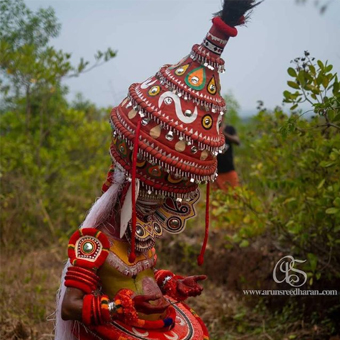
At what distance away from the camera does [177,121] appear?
1961mm

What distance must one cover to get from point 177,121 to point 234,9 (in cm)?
51

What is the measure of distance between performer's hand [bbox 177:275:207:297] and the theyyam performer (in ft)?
0.34

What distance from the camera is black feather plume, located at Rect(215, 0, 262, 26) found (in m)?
1.99

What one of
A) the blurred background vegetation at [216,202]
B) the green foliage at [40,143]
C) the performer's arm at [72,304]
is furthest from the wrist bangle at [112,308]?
the green foliage at [40,143]

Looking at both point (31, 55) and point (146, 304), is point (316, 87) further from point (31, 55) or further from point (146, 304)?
point (31, 55)

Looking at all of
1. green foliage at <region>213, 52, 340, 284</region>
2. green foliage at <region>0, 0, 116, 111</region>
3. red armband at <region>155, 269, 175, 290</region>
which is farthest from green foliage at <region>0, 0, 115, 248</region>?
red armband at <region>155, 269, 175, 290</region>

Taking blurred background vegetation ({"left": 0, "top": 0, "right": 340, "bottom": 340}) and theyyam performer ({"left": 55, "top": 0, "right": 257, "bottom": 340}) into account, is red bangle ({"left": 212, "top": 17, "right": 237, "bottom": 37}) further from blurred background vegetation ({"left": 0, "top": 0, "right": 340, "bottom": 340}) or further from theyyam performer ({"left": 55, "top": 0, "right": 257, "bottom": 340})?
blurred background vegetation ({"left": 0, "top": 0, "right": 340, "bottom": 340})

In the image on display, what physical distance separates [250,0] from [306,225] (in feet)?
5.65

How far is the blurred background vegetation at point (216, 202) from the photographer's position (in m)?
3.07

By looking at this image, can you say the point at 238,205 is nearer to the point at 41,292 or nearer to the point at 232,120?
the point at 41,292

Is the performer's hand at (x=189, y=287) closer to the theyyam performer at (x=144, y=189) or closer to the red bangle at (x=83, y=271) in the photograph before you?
the theyyam performer at (x=144, y=189)

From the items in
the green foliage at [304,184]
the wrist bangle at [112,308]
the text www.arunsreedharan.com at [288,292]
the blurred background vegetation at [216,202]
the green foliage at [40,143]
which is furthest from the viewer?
the green foliage at [40,143]

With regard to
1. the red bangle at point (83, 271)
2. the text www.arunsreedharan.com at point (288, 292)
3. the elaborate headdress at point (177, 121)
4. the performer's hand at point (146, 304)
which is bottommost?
the performer's hand at point (146, 304)

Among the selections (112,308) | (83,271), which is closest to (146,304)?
(112,308)
